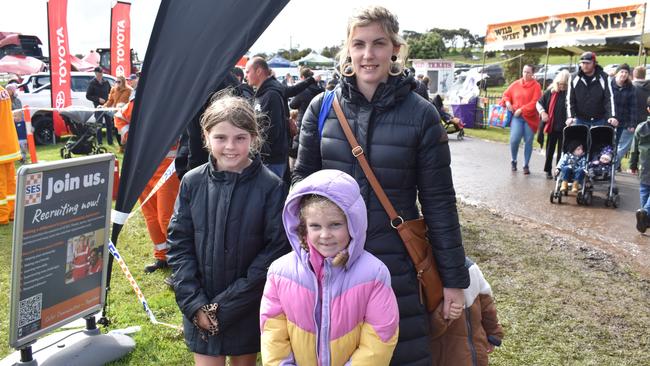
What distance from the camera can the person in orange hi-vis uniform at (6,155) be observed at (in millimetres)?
6965

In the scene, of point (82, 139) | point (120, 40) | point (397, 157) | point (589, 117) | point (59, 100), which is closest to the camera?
point (397, 157)

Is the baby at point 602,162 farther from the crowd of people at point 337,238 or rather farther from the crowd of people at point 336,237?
the crowd of people at point 336,237

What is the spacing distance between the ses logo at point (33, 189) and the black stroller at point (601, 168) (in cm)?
720

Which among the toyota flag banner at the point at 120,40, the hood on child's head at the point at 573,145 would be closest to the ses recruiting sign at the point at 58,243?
the hood on child's head at the point at 573,145

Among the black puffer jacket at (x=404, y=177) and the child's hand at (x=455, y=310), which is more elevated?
the black puffer jacket at (x=404, y=177)

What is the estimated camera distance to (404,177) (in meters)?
2.35

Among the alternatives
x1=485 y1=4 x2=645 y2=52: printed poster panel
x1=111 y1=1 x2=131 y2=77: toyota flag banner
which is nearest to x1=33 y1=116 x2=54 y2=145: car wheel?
x1=111 y1=1 x2=131 y2=77: toyota flag banner

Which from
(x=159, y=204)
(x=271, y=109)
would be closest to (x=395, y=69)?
(x=271, y=109)

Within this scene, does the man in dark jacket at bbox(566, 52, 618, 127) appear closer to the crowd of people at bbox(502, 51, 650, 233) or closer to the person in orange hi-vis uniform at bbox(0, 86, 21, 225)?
the crowd of people at bbox(502, 51, 650, 233)

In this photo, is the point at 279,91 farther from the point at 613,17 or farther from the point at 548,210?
the point at 613,17

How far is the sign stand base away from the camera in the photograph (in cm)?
339

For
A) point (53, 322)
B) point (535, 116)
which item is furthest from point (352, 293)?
point (535, 116)

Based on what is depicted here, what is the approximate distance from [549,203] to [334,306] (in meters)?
6.80

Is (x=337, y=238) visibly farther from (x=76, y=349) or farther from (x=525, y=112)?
(x=525, y=112)
